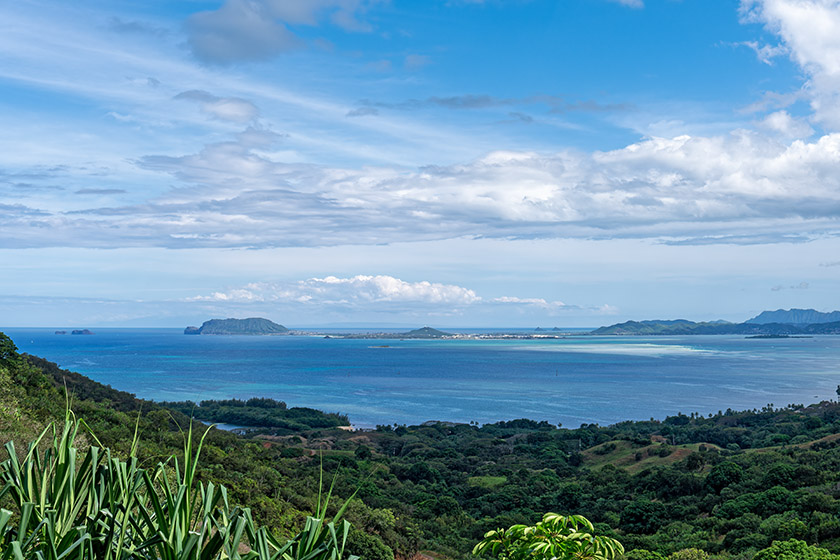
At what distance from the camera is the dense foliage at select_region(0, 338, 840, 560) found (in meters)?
17.1

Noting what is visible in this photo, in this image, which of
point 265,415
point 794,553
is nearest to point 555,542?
point 794,553

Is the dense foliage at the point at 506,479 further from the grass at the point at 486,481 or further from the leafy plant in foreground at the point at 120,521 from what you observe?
the leafy plant in foreground at the point at 120,521

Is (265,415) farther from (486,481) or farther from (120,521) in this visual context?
(120,521)

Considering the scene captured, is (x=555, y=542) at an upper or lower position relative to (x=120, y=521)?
lower

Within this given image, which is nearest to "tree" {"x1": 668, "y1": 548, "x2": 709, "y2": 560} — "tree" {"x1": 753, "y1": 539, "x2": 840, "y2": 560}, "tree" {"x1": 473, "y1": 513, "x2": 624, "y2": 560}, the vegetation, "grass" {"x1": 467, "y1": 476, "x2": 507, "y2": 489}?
"tree" {"x1": 753, "y1": 539, "x2": 840, "y2": 560}

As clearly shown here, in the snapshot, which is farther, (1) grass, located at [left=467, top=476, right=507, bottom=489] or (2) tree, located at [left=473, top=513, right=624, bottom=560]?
(1) grass, located at [left=467, top=476, right=507, bottom=489]

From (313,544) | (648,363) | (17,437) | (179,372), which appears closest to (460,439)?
(17,437)

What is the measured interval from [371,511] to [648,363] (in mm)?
121801

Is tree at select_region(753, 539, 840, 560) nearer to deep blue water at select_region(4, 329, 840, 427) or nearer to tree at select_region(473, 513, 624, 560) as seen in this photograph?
tree at select_region(473, 513, 624, 560)

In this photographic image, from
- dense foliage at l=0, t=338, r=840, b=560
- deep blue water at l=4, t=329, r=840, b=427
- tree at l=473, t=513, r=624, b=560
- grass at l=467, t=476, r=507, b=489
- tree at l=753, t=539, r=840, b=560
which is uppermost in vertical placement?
tree at l=473, t=513, r=624, b=560

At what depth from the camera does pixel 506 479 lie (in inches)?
1336

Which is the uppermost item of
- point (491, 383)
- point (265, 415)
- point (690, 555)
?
point (690, 555)

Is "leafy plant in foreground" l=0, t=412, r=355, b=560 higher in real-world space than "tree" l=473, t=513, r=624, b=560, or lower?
higher

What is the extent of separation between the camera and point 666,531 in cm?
2155
